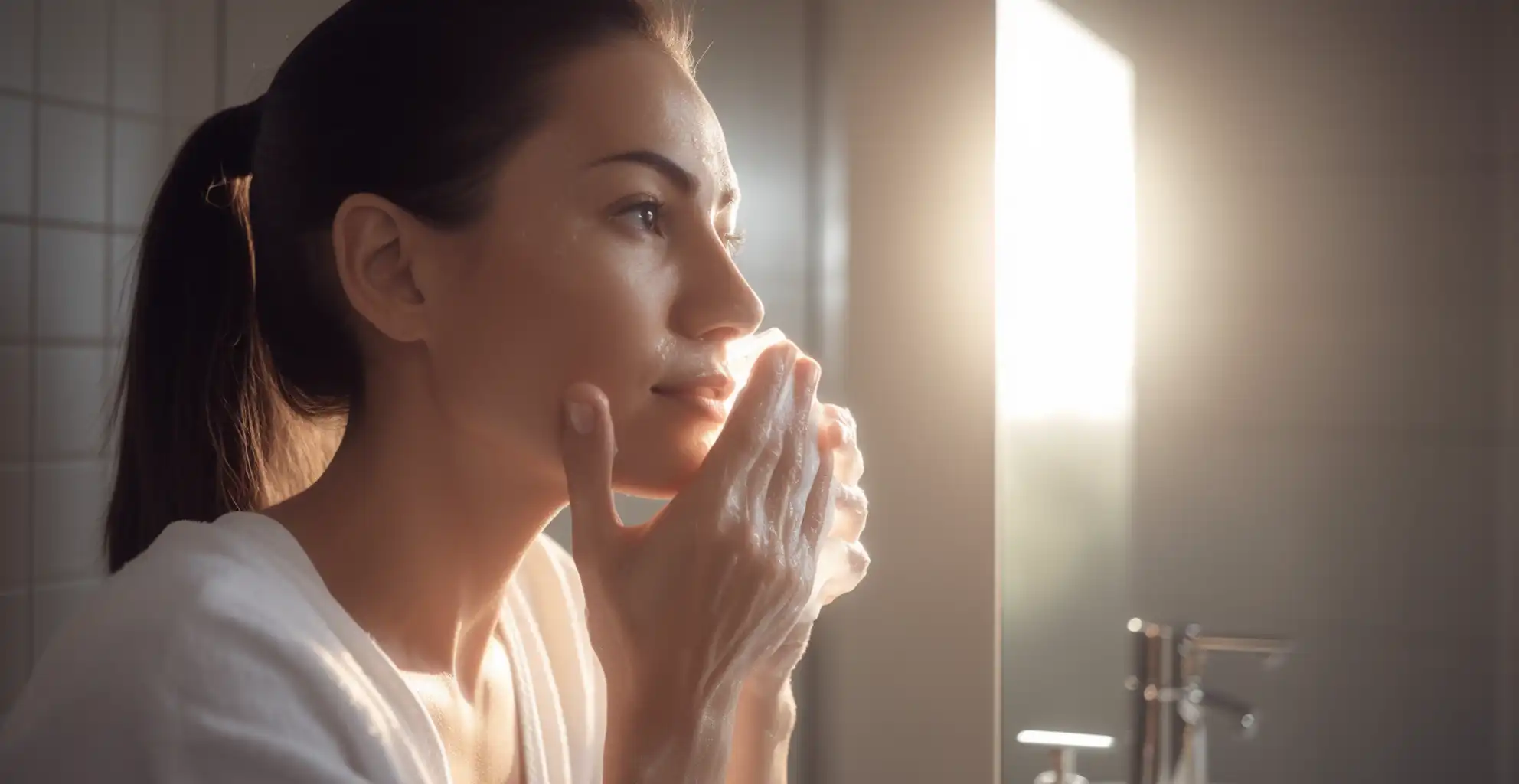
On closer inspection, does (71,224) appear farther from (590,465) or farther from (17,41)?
(590,465)

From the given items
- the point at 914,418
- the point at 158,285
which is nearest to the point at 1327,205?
the point at 914,418

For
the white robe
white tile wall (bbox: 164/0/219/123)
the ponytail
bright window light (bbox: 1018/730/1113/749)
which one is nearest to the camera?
the white robe

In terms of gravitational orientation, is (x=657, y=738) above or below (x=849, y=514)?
below

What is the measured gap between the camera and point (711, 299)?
2.25 feet

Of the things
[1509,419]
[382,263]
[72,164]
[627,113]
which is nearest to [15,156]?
[72,164]

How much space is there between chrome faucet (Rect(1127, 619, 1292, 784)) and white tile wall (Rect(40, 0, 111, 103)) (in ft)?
3.25

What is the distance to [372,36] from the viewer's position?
68cm

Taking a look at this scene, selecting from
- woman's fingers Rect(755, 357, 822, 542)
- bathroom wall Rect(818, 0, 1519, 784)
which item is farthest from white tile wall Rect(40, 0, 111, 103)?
bathroom wall Rect(818, 0, 1519, 784)

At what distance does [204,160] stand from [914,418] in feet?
2.25

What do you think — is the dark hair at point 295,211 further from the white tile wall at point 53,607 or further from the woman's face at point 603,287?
the white tile wall at point 53,607

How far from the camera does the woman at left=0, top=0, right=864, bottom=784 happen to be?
0.62 metres

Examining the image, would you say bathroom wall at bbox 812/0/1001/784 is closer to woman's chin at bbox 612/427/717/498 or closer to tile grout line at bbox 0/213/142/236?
woman's chin at bbox 612/427/717/498

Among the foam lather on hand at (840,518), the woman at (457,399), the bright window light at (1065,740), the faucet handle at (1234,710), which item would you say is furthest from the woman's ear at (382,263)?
the faucet handle at (1234,710)

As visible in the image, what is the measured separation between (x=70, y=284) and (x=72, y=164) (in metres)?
0.09
